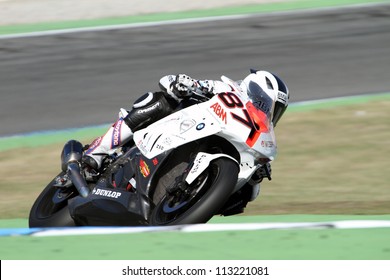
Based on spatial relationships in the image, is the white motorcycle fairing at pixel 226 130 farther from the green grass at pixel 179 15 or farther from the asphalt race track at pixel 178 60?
the green grass at pixel 179 15

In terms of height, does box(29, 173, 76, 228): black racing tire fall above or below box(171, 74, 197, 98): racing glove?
below

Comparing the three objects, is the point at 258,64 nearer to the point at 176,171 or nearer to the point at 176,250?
the point at 176,171

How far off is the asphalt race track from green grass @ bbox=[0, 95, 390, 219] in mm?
1021

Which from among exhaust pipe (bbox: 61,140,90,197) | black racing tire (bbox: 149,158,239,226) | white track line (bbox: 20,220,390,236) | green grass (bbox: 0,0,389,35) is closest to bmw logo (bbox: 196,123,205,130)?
black racing tire (bbox: 149,158,239,226)

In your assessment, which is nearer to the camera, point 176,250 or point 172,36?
point 176,250

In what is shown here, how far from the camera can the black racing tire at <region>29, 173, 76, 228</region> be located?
749 centimetres

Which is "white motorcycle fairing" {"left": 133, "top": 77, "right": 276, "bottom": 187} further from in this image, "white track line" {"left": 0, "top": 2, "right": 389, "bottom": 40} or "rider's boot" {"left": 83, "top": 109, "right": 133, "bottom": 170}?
"white track line" {"left": 0, "top": 2, "right": 389, "bottom": 40}

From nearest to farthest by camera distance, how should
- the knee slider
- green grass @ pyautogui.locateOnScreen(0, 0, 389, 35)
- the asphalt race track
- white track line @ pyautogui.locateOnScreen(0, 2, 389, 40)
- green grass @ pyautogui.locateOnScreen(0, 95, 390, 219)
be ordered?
1. the knee slider
2. green grass @ pyautogui.locateOnScreen(0, 95, 390, 219)
3. the asphalt race track
4. white track line @ pyautogui.locateOnScreen(0, 2, 389, 40)
5. green grass @ pyautogui.locateOnScreen(0, 0, 389, 35)

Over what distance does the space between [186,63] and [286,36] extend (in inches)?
83.0

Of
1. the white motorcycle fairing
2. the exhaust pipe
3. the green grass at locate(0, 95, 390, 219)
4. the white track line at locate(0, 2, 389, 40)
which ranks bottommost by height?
the green grass at locate(0, 95, 390, 219)

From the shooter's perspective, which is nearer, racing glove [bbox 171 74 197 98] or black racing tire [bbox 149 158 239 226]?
black racing tire [bbox 149 158 239 226]

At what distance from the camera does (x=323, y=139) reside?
35.8 ft
